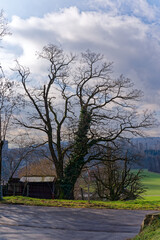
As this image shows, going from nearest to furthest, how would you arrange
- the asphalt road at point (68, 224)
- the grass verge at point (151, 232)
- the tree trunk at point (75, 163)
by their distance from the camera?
1. the grass verge at point (151, 232)
2. the asphalt road at point (68, 224)
3. the tree trunk at point (75, 163)

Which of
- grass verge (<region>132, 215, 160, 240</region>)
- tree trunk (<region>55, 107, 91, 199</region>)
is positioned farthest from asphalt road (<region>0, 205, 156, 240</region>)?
tree trunk (<region>55, 107, 91, 199</region>)

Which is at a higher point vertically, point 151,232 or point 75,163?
point 75,163

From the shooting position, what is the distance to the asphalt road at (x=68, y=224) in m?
8.72

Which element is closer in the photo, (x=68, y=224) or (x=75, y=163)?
(x=68, y=224)

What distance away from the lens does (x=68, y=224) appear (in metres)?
10.3

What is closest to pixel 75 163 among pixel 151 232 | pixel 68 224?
pixel 68 224

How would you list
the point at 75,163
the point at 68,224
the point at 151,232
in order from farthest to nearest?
the point at 75,163 < the point at 68,224 < the point at 151,232

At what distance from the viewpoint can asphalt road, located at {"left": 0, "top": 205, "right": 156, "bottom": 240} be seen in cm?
872

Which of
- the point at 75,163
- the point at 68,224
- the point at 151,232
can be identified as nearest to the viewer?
the point at 151,232

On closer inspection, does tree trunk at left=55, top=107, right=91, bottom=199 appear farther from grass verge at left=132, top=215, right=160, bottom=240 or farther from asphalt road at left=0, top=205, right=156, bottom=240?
grass verge at left=132, top=215, right=160, bottom=240

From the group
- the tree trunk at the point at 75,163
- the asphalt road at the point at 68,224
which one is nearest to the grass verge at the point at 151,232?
the asphalt road at the point at 68,224

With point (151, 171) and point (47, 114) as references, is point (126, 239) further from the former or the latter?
point (151, 171)

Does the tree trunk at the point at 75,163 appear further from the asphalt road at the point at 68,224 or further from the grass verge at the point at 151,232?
the grass verge at the point at 151,232

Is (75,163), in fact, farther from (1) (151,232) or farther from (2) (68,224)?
(1) (151,232)
